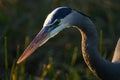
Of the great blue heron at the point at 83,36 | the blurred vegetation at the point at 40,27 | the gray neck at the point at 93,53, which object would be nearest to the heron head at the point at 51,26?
the great blue heron at the point at 83,36

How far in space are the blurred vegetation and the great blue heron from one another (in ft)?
4.31

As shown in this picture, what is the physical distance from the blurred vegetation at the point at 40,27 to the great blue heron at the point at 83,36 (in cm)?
131

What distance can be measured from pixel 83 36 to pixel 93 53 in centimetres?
12

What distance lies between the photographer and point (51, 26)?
9.89 ft

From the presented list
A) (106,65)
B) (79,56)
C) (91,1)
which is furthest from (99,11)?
(106,65)

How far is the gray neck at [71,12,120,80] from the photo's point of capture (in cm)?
321

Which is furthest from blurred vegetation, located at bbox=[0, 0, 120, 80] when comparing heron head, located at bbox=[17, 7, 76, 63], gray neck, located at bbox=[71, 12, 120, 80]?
heron head, located at bbox=[17, 7, 76, 63]

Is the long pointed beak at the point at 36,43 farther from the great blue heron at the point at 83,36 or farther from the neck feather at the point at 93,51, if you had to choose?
the neck feather at the point at 93,51

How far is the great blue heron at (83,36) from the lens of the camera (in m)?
3.04

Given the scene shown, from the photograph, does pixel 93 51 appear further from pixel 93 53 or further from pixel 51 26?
pixel 51 26

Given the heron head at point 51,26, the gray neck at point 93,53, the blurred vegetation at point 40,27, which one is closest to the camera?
the heron head at point 51,26

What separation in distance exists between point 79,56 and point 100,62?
1.55 metres

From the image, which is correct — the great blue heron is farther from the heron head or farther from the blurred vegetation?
the blurred vegetation

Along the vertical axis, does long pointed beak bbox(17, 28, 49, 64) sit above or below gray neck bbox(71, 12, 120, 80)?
above
